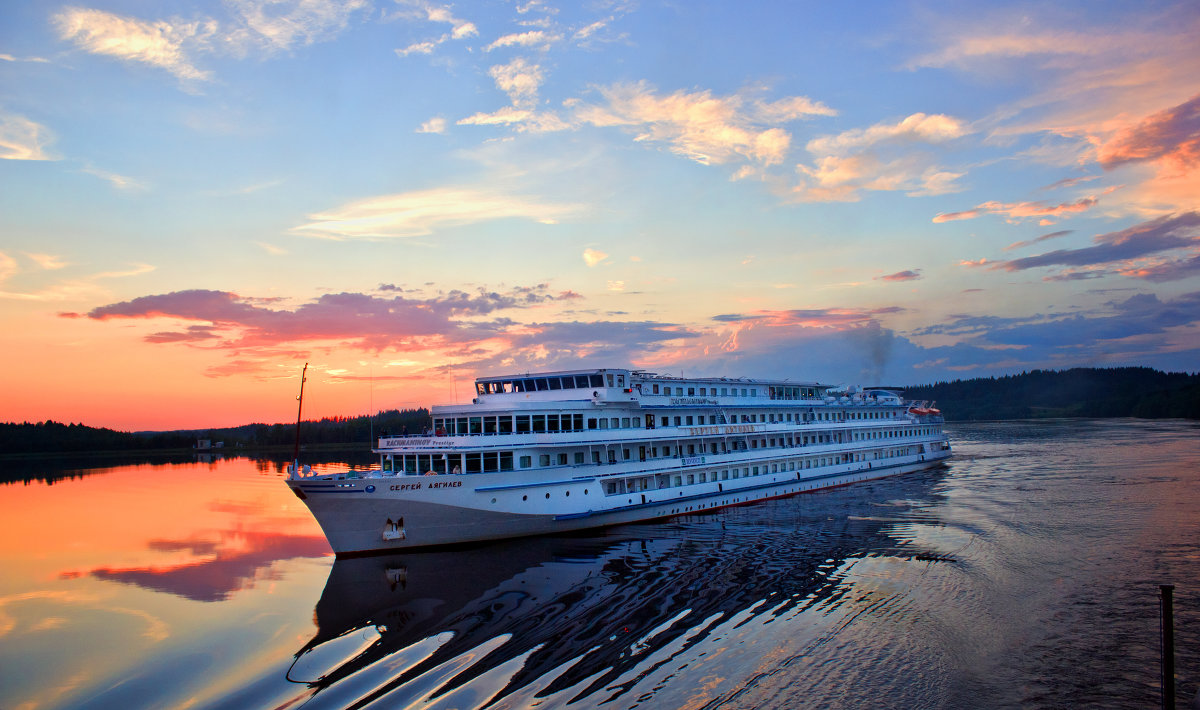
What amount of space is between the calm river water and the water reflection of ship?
0.11m

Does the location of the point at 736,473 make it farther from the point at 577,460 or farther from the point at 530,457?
the point at 530,457

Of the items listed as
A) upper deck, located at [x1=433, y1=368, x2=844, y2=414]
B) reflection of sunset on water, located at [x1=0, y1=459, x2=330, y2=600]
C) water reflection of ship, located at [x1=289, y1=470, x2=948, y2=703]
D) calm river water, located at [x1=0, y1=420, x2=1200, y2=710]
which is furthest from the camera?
upper deck, located at [x1=433, y1=368, x2=844, y2=414]

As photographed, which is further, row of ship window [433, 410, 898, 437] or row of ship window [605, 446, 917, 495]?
row of ship window [605, 446, 917, 495]

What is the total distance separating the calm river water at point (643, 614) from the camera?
1490 centimetres

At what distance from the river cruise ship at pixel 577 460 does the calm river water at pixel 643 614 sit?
143 cm

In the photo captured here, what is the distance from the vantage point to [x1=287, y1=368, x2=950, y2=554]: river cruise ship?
2644 centimetres

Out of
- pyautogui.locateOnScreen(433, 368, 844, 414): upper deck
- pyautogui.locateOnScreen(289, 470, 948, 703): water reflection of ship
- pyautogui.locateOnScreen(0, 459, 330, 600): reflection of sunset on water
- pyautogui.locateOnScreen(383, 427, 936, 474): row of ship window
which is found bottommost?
pyautogui.locateOnScreen(0, 459, 330, 600): reflection of sunset on water

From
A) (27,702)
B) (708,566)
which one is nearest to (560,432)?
(708,566)

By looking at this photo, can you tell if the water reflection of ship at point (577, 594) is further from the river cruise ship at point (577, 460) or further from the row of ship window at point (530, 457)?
the row of ship window at point (530, 457)

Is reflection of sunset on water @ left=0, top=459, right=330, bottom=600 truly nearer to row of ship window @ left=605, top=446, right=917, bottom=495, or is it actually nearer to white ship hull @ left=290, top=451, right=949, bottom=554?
white ship hull @ left=290, top=451, right=949, bottom=554

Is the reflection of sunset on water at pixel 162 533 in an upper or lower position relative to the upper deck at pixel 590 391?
lower

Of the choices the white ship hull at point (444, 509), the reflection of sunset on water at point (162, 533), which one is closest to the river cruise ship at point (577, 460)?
the white ship hull at point (444, 509)

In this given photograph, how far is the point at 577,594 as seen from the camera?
21625 millimetres

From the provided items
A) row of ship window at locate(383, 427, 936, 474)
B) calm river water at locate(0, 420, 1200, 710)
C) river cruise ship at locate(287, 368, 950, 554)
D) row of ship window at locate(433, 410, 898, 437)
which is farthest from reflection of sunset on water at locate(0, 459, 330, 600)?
row of ship window at locate(433, 410, 898, 437)
